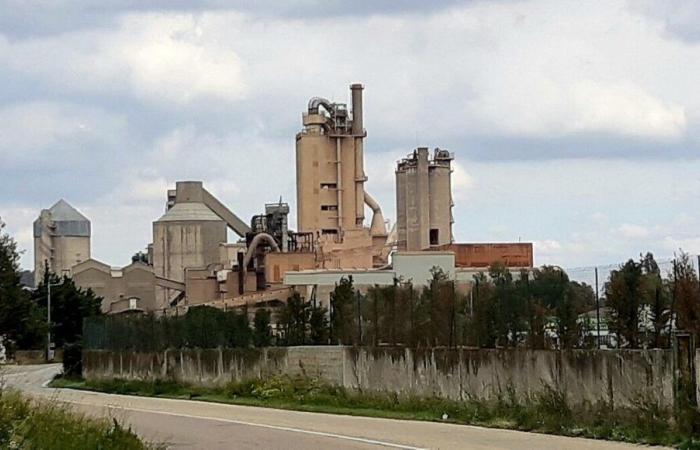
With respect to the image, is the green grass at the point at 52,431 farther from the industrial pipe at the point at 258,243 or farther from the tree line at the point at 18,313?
the industrial pipe at the point at 258,243

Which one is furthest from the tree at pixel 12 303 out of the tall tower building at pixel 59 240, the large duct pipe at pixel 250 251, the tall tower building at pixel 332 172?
the tall tower building at pixel 59 240

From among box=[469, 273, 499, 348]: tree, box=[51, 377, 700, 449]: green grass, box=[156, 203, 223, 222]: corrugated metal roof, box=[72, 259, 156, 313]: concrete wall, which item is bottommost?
box=[51, 377, 700, 449]: green grass

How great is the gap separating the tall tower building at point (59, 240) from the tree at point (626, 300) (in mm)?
109948

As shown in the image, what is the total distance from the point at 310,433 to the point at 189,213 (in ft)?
321

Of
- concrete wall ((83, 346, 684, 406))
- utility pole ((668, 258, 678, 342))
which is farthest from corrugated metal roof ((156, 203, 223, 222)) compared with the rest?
utility pole ((668, 258, 678, 342))

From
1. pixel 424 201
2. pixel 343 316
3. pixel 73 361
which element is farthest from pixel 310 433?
pixel 424 201

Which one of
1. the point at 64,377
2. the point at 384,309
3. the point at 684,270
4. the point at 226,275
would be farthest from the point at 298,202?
the point at 684,270

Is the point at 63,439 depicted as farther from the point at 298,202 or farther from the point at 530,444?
the point at 298,202

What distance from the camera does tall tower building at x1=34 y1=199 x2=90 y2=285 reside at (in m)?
133

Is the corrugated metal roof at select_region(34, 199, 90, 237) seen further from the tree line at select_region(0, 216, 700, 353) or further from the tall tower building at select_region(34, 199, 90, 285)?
the tree line at select_region(0, 216, 700, 353)

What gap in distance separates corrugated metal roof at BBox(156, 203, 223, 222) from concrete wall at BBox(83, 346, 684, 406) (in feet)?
226

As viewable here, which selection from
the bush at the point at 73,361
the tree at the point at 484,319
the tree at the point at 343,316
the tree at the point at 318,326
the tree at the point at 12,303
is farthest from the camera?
the bush at the point at 73,361

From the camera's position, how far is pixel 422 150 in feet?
371

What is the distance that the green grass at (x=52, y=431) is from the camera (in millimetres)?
17292
